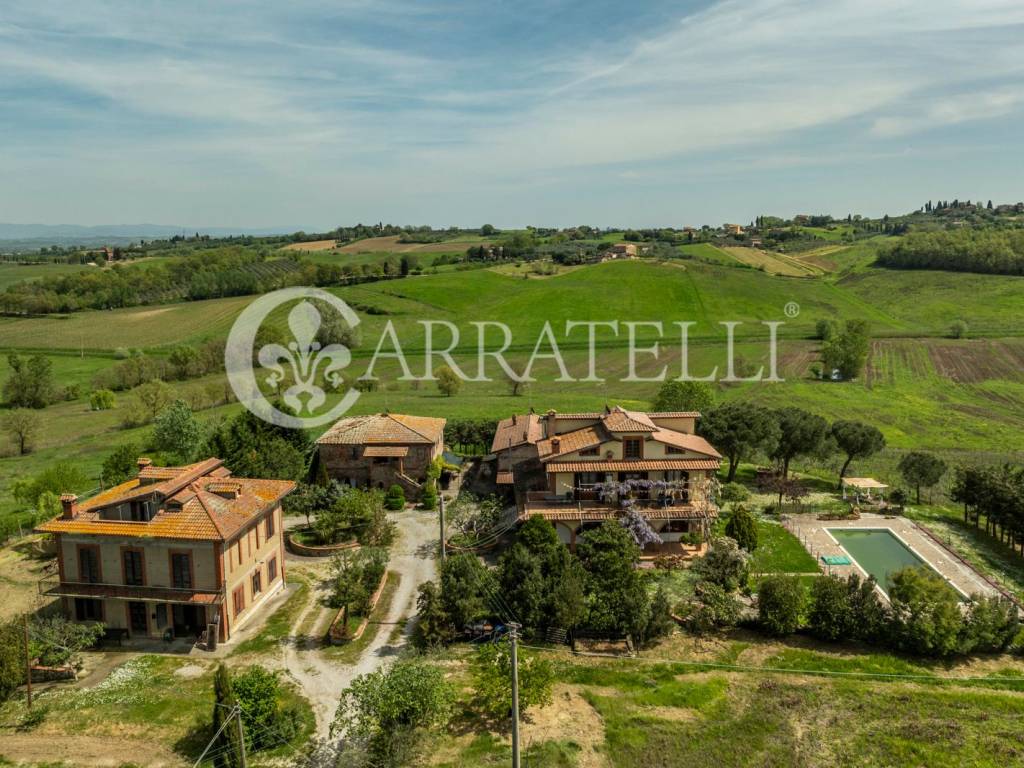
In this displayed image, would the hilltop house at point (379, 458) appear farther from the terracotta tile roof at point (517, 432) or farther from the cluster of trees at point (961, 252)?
the cluster of trees at point (961, 252)

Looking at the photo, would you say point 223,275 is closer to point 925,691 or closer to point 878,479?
point 878,479

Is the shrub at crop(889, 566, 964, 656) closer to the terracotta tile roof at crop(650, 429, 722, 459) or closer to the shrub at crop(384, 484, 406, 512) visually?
the terracotta tile roof at crop(650, 429, 722, 459)

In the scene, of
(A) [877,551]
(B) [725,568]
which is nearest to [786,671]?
(B) [725,568]

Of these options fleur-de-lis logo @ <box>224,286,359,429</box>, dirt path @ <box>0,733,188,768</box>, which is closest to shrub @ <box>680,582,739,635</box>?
dirt path @ <box>0,733,188,768</box>

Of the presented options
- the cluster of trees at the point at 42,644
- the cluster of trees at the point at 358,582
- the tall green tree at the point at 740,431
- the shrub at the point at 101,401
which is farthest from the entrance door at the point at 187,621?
the shrub at the point at 101,401

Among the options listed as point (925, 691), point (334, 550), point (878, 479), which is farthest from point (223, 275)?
point (925, 691)
